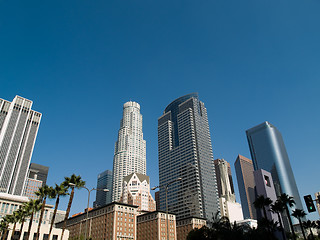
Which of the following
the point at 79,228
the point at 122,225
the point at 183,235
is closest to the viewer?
the point at 122,225

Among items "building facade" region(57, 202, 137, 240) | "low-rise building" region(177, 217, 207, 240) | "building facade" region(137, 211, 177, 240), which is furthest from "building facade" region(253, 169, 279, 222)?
"building facade" region(57, 202, 137, 240)

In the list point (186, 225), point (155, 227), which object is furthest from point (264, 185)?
point (155, 227)

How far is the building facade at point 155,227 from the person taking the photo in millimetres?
135000

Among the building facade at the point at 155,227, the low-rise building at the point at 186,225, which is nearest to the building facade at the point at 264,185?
the low-rise building at the point at 186,225

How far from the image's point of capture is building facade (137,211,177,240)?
135 metres

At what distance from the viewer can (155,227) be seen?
13700 cm

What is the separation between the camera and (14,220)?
70500mm

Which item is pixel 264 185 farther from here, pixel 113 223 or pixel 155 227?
pixel 113 223

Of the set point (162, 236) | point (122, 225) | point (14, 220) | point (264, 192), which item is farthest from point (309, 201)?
point (264, 192)

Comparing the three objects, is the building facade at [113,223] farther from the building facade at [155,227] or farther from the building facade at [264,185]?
the building facade at [264,185]

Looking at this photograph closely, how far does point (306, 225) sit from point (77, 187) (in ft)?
278

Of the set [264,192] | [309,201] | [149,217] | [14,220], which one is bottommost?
[309,201]

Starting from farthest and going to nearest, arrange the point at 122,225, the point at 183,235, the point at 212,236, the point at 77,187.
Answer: the point at 183,235, the point at 122,225, the point at 212,236, the point at 77,187

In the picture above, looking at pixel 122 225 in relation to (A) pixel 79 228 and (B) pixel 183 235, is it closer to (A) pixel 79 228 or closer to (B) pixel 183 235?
(A) pixel 79 228
